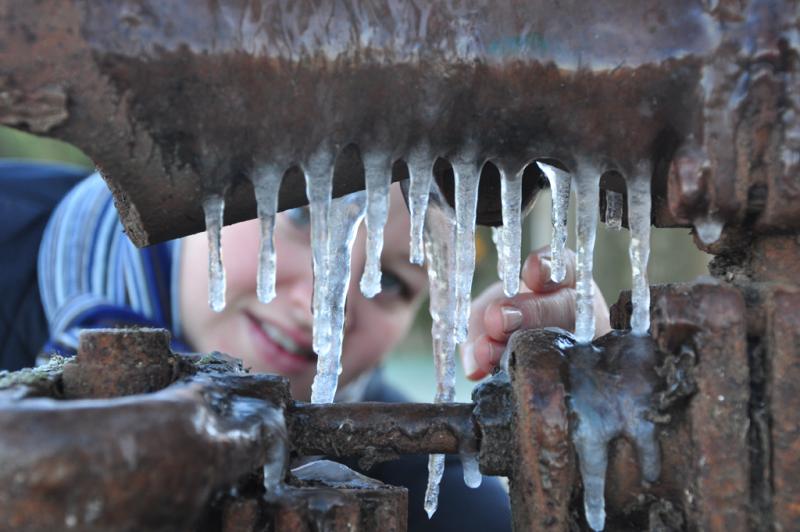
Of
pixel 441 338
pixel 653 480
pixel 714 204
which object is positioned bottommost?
pixel 653 480

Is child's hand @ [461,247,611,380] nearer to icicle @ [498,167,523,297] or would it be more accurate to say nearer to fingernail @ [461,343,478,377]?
fingernail @ [461,343,478,377]

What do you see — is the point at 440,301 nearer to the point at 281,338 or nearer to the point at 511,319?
the point at 511,319

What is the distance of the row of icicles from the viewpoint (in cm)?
90

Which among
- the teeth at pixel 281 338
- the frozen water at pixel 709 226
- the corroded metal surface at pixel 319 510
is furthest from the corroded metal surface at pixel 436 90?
the teeth at pixel 281 338

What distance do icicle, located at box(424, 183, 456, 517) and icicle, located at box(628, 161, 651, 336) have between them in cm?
27

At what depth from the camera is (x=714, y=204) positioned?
2.82 ft

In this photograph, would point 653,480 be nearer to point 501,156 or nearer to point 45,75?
point 501,156

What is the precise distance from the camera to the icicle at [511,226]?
3.13 feet

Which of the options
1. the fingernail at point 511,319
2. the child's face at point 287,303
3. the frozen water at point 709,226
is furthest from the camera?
the child's face at point 287,303

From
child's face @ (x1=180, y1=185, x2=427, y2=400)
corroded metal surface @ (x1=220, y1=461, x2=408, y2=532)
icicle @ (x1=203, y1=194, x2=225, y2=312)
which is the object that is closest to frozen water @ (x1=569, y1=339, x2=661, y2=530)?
corroded metal surface @ (x1=220, y1=461, x2=408, y2=532)

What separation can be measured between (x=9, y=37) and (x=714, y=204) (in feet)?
2.36

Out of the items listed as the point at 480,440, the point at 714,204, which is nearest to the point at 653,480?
the point at 480,440

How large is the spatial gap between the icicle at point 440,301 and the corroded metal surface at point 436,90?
8.5 inches

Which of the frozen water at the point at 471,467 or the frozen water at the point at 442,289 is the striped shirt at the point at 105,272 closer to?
the frozen water at the point at 442,289
